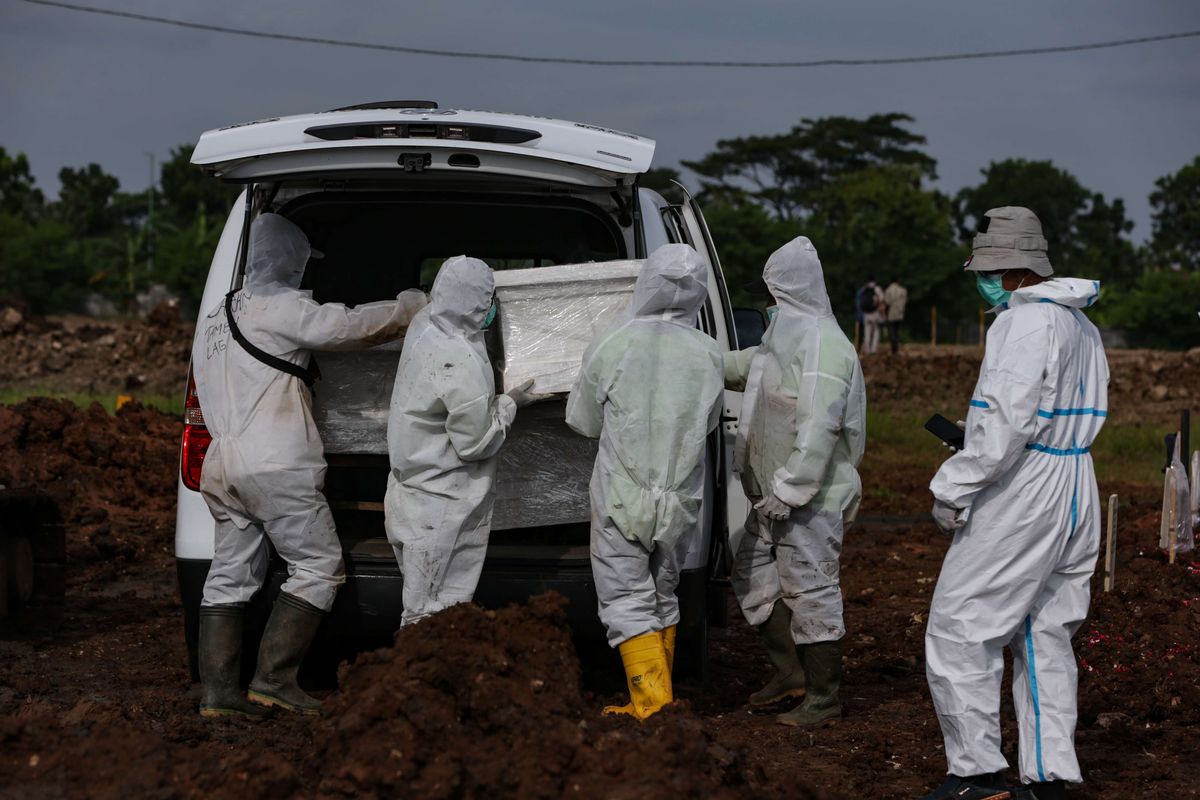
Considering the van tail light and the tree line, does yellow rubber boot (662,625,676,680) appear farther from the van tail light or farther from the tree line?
the tree line

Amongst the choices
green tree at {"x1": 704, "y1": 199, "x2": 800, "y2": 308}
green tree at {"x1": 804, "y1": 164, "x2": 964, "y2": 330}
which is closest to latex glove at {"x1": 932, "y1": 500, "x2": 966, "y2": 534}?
green tree at {"x1": 704, "y1": 199, "x2": 800, "y2": 308}

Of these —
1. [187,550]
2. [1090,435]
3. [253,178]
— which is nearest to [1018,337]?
[1090,435]

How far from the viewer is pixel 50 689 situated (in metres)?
6.14

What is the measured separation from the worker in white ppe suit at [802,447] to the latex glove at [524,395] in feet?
2.93

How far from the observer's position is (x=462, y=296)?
5.40 m

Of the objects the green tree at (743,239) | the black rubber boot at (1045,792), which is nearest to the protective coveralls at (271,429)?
the black rubber boot at (1045,792)

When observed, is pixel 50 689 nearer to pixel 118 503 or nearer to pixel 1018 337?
pixel 1018 337

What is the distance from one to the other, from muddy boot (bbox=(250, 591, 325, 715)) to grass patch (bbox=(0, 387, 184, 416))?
13.6 metres

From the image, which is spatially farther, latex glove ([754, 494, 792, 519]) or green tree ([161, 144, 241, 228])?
green tree ([161, 144, 241, 228])

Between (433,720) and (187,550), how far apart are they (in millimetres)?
1990

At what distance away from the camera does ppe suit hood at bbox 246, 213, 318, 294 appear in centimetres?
579

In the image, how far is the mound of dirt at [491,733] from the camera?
3896mm

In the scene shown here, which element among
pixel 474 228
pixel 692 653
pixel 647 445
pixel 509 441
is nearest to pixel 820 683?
pixel 692 653

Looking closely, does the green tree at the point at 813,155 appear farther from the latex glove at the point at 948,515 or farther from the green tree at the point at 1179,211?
the latex glove at the point at 948,515
